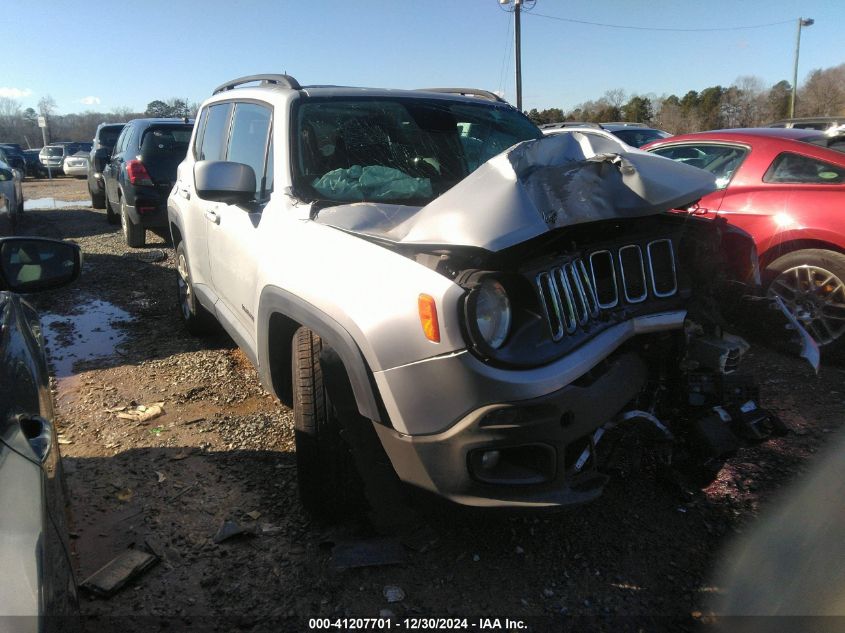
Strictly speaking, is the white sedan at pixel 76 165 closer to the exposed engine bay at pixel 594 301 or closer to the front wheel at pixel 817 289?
the front wheel at pixel 817 289

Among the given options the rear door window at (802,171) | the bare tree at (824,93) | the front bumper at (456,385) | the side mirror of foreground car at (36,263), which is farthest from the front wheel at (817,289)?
the bare tree at (824,93)

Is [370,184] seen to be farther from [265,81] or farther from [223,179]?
[265,81]

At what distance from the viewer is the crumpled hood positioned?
2.09 metres

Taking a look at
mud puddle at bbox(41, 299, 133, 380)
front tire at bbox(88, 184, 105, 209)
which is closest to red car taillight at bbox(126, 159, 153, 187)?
mud puddle at bbox(41, 299, 133, 380)

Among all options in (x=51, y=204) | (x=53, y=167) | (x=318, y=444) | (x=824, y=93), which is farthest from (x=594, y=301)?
(x=824, y=93)

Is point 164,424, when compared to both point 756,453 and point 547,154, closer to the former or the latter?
point 547,154

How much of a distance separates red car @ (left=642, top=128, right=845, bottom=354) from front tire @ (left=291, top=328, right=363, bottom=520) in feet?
10.7

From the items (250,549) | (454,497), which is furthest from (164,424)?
(454,497)

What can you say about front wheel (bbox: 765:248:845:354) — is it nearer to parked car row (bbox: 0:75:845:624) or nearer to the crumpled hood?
parked car row (bbox: 0:75:845:624)

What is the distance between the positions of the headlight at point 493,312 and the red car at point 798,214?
9.67ft

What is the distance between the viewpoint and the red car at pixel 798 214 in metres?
4.61

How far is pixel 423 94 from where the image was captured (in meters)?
3.81

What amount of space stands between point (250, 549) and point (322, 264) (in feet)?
4.20

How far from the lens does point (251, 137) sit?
12.2 feet
